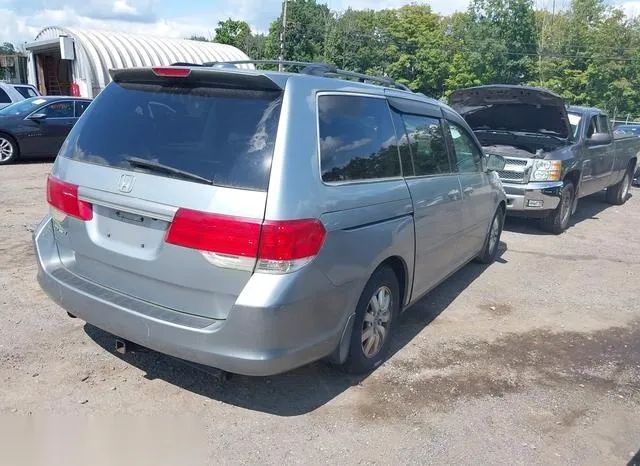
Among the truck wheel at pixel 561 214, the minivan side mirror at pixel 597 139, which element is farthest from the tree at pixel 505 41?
the truck wheel at pixel 561 214

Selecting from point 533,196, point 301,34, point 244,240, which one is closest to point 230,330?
point 244,240

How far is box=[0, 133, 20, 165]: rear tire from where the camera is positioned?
12.4 metres

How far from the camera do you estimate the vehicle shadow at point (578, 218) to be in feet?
29.2

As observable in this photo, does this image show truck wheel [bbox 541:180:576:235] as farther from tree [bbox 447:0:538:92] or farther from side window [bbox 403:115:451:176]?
tree [bbox 447:0:538:92]

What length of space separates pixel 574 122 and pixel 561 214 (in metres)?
1.68

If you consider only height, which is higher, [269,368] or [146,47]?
[146,47]

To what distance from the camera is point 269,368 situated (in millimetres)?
2936

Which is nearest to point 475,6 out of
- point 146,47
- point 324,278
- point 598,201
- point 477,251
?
point 146,47

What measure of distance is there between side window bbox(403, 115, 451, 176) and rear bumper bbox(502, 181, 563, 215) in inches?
142

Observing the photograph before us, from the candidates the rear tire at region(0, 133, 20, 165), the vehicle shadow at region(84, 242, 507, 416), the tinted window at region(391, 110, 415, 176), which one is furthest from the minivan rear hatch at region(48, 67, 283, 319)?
the rear tire at region(0, 133, 20, 165)

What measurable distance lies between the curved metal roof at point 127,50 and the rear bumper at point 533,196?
61.8 feet

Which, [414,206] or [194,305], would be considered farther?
[414,206]

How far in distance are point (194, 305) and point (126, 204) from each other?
0.66m

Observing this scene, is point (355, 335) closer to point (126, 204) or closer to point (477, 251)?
point (126, 204)
